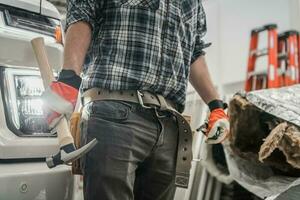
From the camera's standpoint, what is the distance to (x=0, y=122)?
3.43 feet

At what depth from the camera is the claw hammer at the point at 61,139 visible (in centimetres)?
82

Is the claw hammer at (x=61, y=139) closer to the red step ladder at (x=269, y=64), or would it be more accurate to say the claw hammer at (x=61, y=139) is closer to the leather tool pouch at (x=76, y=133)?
the leather tool pouch at (x=76, y=133)

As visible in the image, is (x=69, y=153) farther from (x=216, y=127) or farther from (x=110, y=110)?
(x=216, y=127)

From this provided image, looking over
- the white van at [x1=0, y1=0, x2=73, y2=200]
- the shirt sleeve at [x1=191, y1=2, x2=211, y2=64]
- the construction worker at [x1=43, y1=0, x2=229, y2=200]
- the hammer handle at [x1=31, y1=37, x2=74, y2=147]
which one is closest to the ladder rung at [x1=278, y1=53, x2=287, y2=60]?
the shirt sleeve at [x1=191, y1=2, x2=211, y2=64]

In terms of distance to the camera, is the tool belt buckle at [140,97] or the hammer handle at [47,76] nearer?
the hammer handle at [47,76]

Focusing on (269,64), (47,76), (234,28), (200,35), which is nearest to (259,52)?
(269,64)

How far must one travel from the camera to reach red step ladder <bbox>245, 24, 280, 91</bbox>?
2.91m

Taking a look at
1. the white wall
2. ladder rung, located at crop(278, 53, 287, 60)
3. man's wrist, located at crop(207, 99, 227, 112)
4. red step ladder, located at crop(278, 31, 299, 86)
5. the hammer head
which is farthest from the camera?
the white wall

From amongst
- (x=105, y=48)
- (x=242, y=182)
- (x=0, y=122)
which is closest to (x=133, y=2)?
(x=105, y=48)

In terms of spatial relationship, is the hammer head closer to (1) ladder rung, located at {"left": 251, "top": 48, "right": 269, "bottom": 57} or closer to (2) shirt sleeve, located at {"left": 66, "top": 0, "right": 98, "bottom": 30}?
(2) shirt sleeve, located at {"left": 66, "top": 0, "right": 98, "bottom": 30}

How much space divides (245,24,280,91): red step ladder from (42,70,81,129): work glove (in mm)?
2297

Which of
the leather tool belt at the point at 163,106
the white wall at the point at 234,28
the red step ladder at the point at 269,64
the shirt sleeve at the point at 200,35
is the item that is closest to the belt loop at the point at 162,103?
the leather tool belt at the point at 163,106

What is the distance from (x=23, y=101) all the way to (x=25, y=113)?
0.12ft

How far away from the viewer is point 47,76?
3.09 ft
